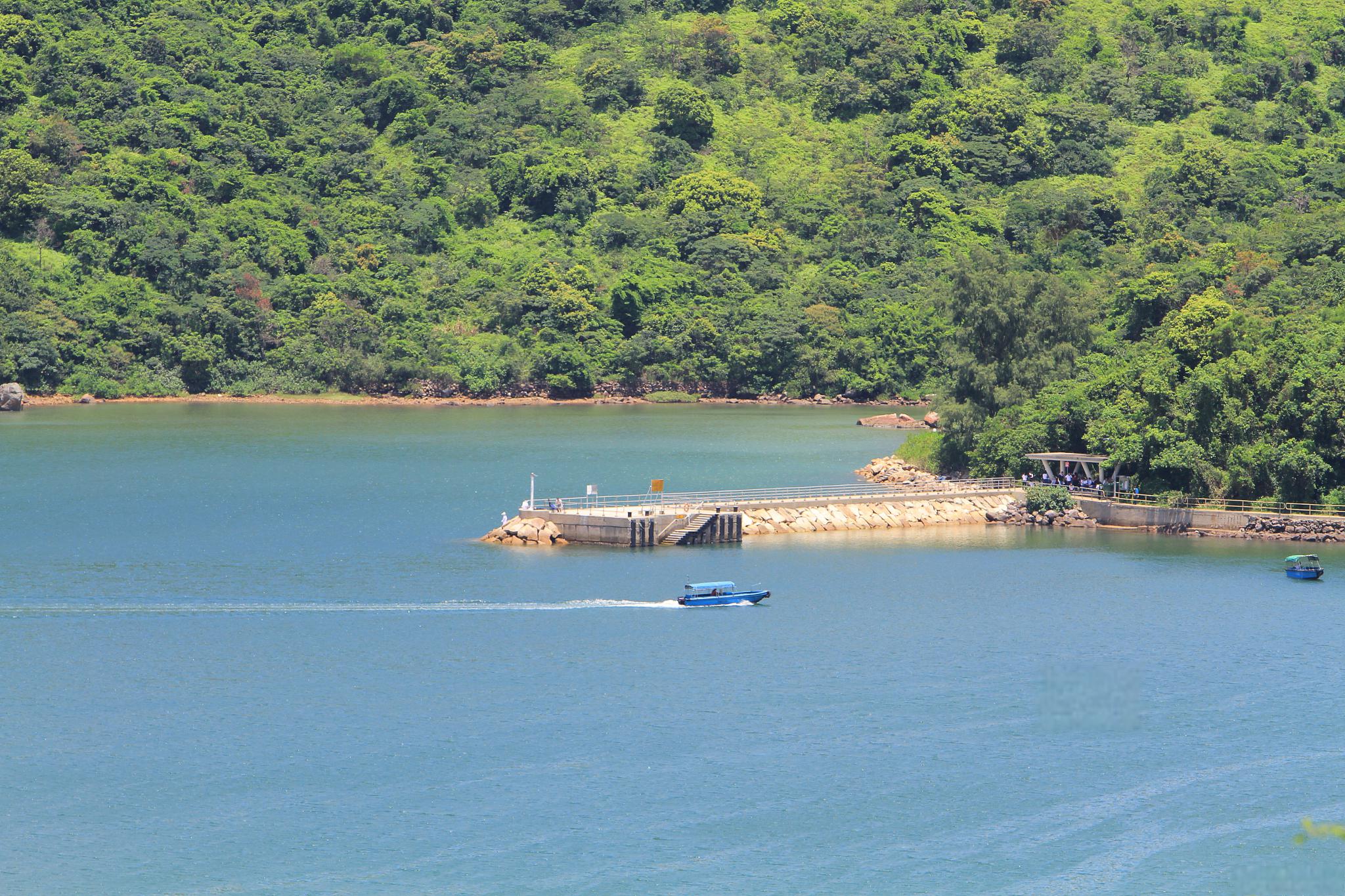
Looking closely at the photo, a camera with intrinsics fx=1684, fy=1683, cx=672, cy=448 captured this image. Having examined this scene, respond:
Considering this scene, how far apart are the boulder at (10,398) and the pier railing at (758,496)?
79022 mm

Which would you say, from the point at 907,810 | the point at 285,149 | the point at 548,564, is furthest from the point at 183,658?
the point at 285,149

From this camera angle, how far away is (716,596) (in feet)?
213

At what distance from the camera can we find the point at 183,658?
5641 centimetres

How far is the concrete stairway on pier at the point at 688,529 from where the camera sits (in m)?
78.9

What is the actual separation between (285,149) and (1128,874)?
172 meters

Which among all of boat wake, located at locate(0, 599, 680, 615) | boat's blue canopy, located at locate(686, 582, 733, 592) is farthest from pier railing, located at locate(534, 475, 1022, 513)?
boat wake, located at locate(0, 599, 680, 615)

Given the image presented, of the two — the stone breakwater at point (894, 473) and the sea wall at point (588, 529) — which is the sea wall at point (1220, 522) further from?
the sea wall at point (588, 529)

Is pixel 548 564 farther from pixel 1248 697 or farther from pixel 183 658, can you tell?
pixel 1248 697

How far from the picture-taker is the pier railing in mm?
82375

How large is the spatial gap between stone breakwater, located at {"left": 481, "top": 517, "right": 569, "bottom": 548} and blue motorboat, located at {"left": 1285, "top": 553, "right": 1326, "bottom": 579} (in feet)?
105

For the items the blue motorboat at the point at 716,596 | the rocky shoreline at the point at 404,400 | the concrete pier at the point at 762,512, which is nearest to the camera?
the blue motorboat at the point at 716,596

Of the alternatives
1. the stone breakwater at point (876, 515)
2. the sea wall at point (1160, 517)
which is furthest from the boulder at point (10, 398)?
the sea wall at point (1160, 517)

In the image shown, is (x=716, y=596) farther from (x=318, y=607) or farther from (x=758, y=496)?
(x=758, y=496)

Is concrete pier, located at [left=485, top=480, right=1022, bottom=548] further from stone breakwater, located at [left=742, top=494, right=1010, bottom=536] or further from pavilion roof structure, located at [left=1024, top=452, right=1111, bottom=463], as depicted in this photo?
pavilion roof structure, located at [left=1024, top=452, right=1111, bottom=463]
